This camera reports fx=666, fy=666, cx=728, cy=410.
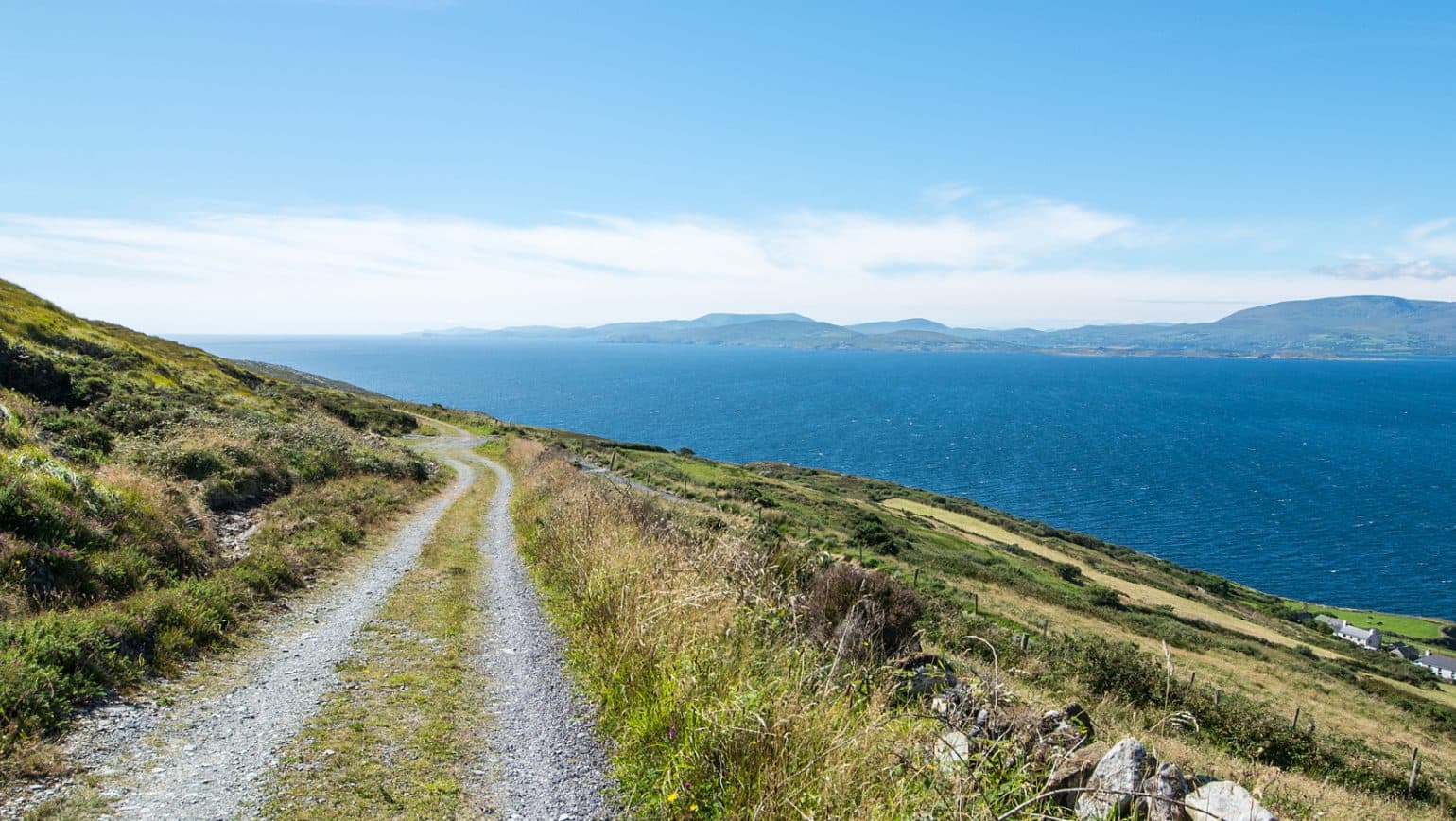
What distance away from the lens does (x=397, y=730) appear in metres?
6.46

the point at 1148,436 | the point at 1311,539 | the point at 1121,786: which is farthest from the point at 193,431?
the point at 1148,436

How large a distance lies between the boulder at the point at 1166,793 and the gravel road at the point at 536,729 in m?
3.96

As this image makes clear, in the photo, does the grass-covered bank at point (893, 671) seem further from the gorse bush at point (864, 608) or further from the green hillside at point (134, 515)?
the green hillside at point (134, 515)

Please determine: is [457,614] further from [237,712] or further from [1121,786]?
[1121,786]

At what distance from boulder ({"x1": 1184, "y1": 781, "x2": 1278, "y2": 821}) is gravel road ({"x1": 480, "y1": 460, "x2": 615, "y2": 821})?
425cm

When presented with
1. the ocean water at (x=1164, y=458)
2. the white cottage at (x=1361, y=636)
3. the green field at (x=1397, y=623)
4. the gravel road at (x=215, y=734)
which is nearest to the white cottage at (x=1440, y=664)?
the white cottage at (x=1361, y=636)

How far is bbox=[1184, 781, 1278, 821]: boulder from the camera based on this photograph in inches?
172

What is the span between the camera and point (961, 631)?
48.2ft

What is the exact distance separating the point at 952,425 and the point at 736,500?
10961cm

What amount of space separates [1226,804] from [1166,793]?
1.19 ft

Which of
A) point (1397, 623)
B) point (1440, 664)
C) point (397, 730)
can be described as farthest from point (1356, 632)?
point (397, 730)

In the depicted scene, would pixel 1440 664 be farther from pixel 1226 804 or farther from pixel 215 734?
pixel 215 734

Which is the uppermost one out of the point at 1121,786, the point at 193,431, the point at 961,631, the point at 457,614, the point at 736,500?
the point at 193,431

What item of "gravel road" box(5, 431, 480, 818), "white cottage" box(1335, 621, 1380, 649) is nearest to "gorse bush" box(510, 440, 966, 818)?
"gravel road" box(5, 431, 480, 818)
